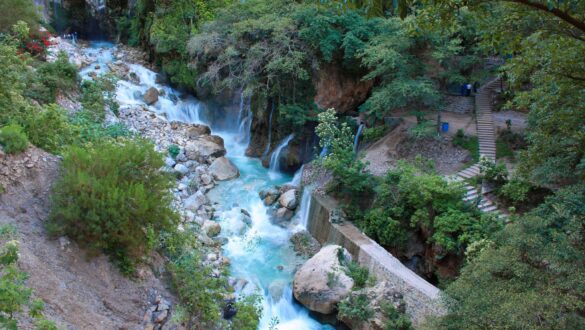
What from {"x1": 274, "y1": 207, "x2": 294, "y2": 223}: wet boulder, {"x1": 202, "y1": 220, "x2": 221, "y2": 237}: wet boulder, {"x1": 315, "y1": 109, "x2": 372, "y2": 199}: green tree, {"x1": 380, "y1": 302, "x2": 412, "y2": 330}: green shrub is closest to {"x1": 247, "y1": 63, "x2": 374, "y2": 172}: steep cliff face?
{"x1": 274, "y1": 207, "x2": 294, "y2": 223}: wet boulder

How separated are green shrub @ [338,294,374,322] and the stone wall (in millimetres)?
966

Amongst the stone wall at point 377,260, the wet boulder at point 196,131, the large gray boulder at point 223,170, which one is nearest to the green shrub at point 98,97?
the wet boulder at point 196,131

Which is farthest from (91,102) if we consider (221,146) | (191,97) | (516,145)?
(516,145)

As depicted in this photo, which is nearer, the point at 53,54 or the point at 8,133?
the point at 8,133

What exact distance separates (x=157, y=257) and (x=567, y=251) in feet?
24.1

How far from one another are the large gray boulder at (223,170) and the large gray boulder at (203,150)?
56 cm

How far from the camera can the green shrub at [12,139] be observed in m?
7.46

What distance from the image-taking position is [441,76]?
1606 centimetres

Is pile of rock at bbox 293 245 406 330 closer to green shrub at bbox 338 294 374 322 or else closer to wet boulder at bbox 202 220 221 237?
green shrub at bbox 338 294 374 322

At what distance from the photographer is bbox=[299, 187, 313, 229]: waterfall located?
48.5ft

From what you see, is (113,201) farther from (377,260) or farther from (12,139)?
(377,260)

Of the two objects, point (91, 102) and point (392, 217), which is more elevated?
point (91, 102)

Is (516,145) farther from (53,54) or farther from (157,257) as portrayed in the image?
(53,54)

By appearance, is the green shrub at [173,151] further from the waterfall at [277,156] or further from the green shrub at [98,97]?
the waterfall at [277,156]
